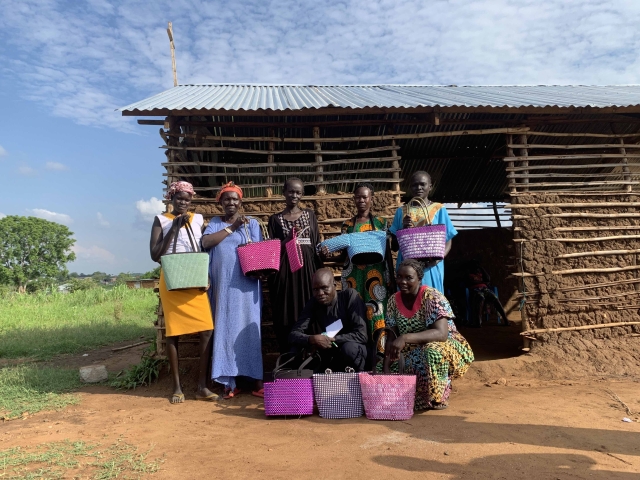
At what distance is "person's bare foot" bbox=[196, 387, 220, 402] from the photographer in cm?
373

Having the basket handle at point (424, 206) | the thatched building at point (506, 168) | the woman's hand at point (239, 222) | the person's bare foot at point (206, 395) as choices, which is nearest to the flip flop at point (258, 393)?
the person's bare foot at point (206, 395)

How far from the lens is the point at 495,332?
23.6ft

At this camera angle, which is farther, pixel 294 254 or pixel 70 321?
pixel 70 321

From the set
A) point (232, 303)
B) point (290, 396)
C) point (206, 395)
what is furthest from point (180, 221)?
point (290, 396)

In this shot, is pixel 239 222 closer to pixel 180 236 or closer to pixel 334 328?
pixel 180 236

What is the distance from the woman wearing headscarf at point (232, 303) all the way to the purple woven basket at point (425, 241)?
133 centimetres

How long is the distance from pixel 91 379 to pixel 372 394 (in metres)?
3.25

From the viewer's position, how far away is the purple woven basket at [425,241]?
3.56 meters

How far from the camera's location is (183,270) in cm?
356

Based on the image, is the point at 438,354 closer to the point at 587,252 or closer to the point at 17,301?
the point at 587,252

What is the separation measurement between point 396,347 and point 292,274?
1218 millimetres

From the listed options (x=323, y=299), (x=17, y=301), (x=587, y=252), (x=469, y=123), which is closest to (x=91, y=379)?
(x=323, y=299)

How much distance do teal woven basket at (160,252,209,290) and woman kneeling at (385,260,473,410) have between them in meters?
1.61

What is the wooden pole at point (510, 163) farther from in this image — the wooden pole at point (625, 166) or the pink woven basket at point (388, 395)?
the pink woven basket at point (388, 395)
